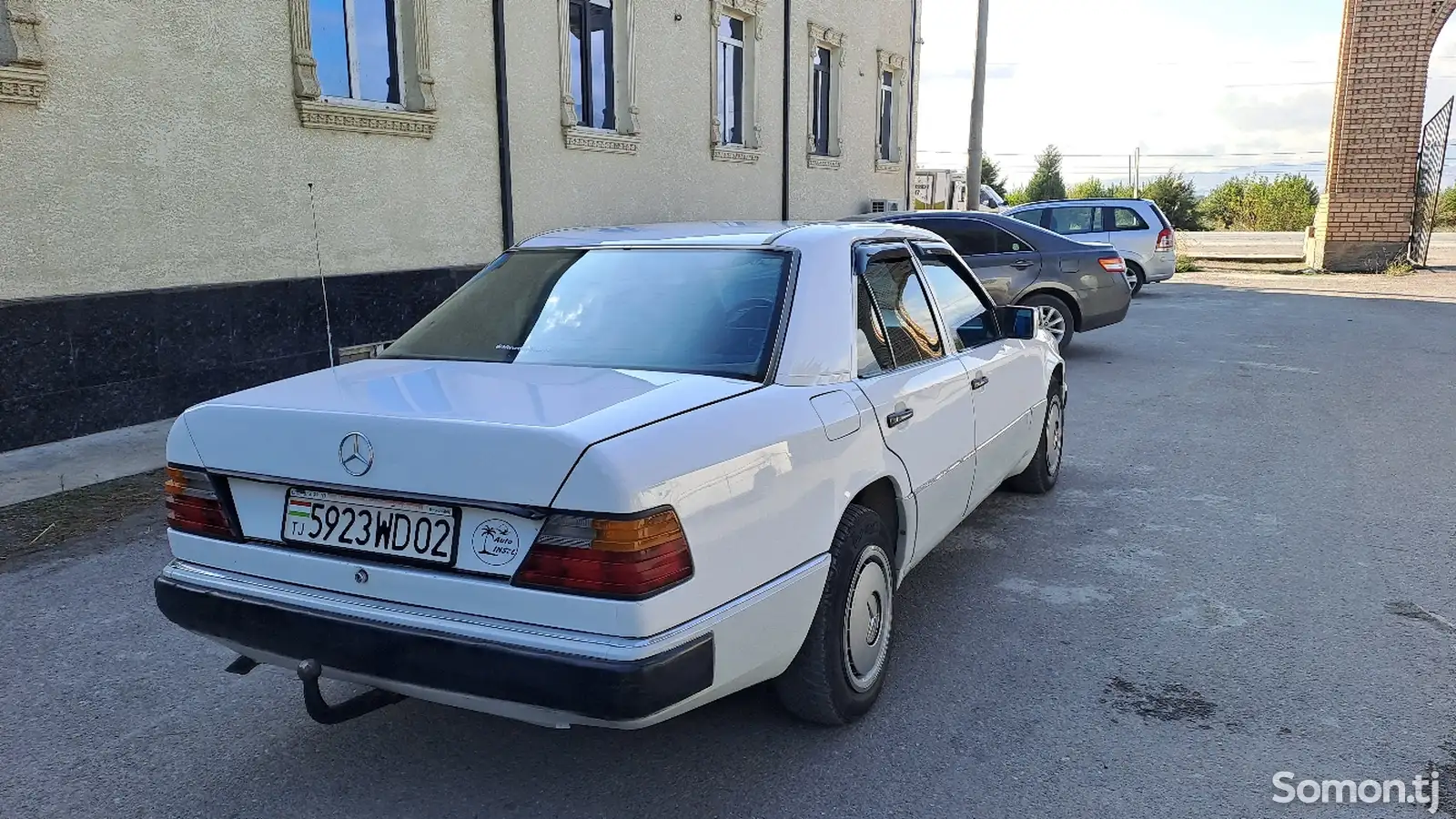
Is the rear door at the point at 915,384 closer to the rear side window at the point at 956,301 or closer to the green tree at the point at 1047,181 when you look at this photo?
the rear side window at the point at 956,301

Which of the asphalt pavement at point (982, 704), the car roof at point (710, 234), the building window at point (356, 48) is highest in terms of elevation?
the building window at point (356, 48)

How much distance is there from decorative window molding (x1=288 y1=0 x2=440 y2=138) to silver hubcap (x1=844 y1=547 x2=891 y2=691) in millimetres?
6989

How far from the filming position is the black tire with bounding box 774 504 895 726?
304cm

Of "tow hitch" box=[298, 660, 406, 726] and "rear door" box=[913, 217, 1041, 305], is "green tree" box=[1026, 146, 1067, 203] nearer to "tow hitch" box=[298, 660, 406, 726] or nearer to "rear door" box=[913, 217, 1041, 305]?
"rear door" box=[913, 217, 1041, 305]

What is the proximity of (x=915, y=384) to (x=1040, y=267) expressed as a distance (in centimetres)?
753

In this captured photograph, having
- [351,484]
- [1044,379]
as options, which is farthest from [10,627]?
[1044,379]

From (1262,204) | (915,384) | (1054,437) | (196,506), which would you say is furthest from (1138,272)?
(1262,204)

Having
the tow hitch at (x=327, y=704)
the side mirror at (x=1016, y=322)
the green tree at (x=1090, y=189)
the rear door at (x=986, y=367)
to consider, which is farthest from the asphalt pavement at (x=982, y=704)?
the green tree at (x=1090, y=189)

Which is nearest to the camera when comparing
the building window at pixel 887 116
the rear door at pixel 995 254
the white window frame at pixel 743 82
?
the rear door at pixel 995 254

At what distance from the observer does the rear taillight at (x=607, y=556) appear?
2.34 metres

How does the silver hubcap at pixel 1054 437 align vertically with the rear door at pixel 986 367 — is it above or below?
below

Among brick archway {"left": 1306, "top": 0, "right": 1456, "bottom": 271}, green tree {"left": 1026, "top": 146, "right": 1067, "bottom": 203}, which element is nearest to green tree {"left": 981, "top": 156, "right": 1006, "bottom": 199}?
green tree {"left": 1026, "top": 146, "right": 1067, "bottom": 203}

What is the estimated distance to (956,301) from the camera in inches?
180

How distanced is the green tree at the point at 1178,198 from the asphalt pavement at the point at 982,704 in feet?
126
